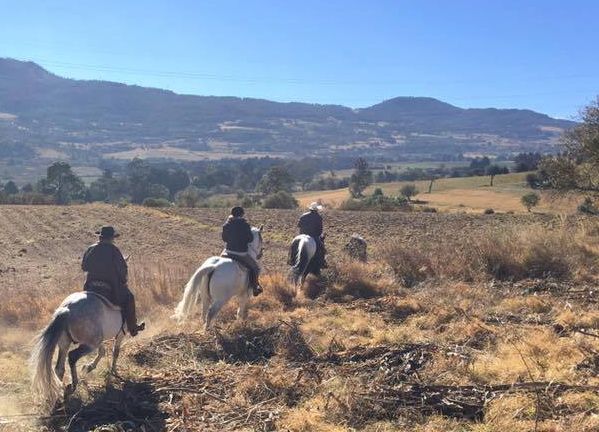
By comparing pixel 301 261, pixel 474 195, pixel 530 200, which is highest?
pixel 301 261

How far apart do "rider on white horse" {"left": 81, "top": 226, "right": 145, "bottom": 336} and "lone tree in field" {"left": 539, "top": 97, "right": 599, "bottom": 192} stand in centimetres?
1927

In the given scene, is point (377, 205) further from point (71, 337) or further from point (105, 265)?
point (71, 337)

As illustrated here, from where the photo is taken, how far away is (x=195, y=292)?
9.74 m

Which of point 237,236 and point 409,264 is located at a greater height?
point 237,236

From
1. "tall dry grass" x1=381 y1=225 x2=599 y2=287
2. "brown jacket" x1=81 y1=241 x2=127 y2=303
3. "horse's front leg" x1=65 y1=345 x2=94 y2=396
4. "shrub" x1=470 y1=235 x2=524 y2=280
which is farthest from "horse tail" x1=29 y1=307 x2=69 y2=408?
"shrub" x1=470 y1=235 x2=524 y2=280

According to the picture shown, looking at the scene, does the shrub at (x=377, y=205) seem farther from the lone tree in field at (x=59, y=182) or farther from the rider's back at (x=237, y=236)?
the rider's back at (x=237, y=236)

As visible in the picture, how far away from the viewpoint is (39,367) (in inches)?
262

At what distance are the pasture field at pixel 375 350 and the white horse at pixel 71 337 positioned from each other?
237 mm

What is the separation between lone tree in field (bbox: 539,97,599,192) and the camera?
2214cm

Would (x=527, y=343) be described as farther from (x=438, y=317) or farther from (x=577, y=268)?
(x=577, y=268)

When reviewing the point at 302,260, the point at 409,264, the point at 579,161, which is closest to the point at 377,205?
the point at 579,161

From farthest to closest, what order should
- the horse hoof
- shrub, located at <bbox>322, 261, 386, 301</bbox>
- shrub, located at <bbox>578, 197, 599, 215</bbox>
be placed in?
shrub, located at <bbox>578, 197, 599, 215</bbox> < shrub, located at <bbox>322, 261, 386, 301</bbox> < the horse hoof

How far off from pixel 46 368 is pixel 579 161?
21.4m

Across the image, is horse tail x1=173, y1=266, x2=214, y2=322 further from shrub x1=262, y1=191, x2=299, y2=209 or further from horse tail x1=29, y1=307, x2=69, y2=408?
shrub x1=262, y1=191, x2=299, y2=209
